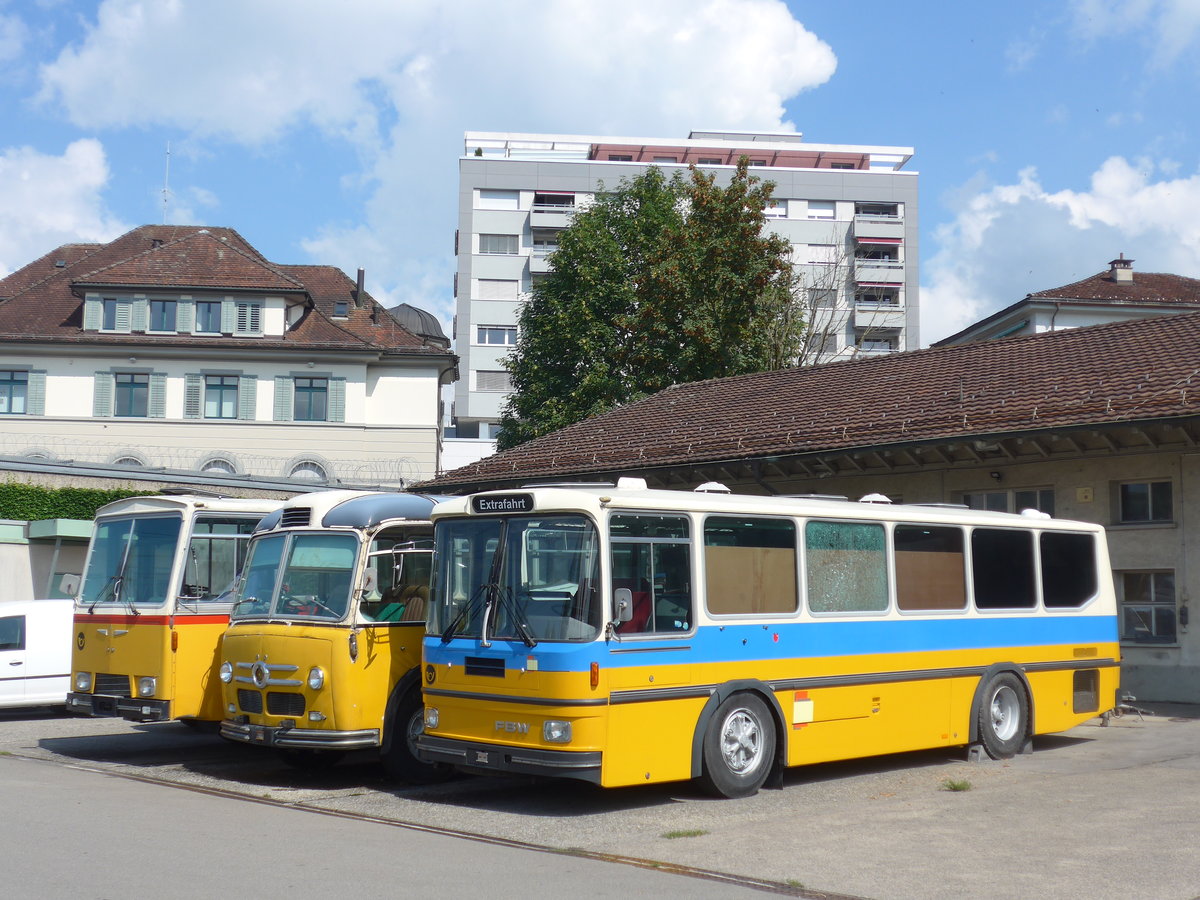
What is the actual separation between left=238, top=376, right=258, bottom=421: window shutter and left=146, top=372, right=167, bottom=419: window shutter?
115 inches

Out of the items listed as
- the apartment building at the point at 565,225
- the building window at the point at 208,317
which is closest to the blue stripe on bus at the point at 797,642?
the building window at the point at 208,317

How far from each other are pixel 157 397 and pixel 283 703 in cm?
4382

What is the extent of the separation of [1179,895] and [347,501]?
316 inches

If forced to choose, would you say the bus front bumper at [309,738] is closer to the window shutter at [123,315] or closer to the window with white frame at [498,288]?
the window shutter at [123,315]

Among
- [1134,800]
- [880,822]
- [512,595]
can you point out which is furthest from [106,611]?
[1134,800]

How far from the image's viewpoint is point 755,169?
82.7 m

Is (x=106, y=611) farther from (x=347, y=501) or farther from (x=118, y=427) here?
(x=118, y=427)

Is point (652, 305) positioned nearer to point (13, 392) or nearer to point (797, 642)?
point (797, 642)

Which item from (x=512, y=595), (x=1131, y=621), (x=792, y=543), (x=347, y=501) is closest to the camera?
(x=512, y=595)

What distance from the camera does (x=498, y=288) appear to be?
78812 millimetres

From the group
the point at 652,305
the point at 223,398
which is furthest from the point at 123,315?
the point at 652,305

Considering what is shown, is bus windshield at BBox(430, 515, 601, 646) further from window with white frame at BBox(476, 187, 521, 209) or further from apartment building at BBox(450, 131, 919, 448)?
window with white frame at BBox(476, 187, 521, 209)

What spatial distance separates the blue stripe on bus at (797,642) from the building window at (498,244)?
66.6m

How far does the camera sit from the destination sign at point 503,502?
35.5 feet
